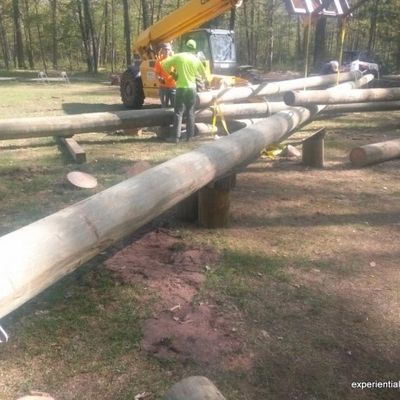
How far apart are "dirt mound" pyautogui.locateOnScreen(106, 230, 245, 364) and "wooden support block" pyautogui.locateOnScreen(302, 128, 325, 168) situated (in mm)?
3602

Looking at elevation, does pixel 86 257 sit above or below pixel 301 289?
A: above

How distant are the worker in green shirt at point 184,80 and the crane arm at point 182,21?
218 centimetres

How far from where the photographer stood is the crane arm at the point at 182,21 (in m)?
10.7

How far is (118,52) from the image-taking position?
55.4 m

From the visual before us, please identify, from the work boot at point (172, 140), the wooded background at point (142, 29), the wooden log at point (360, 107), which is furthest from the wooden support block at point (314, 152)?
the wooded background at point (142, 29)

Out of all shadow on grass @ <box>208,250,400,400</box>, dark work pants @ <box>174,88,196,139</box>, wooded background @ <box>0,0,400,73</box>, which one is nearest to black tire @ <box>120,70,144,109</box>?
dark work pants @ <box>174,88,196,139</box>

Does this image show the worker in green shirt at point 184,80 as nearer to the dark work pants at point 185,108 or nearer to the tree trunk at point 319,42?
the dark work pants at point 185,108

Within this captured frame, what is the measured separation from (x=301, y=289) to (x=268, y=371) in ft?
3.63

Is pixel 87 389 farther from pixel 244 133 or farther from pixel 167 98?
pixel 167 98

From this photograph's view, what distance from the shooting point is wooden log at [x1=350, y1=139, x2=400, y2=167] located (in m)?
7.51

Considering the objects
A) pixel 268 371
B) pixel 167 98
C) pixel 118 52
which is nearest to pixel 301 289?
pixel 268 371

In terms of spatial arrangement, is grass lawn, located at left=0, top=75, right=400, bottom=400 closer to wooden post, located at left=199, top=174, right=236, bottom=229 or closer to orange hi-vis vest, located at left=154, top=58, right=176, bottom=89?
wooden post, located at left=199, top=174, right=236, bottom=229

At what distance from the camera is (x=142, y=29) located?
4181 centimetres

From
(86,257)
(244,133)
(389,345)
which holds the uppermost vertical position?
(244,133)
